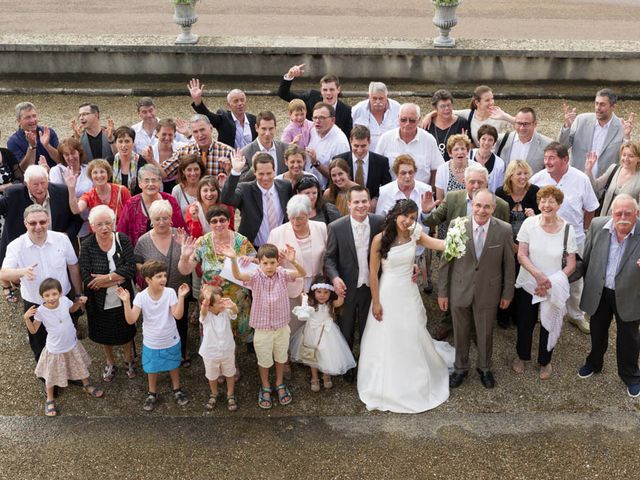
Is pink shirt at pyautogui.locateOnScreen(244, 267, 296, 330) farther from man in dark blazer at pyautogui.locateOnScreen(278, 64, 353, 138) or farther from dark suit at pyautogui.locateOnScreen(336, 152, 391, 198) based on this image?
man in dark blazer at pyautogui.locateOnScreen(278, 64, 353, 138)

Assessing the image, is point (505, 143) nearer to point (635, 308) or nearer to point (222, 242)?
point (635, 308)

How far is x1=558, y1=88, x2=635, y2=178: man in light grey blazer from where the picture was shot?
8.52 m

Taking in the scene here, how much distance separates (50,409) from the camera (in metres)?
6.52

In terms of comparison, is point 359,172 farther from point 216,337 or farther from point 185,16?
point 185,16

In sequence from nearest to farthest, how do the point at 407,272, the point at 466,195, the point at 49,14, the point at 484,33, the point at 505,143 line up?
the point at 407,272, the point at 466,195, the point at 505,143, the point at 484,33, the point at 49,14

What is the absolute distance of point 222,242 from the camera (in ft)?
21.9

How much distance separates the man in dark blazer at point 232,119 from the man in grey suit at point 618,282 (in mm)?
4623

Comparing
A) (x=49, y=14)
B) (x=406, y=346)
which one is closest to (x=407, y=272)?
(x=406, y=346)

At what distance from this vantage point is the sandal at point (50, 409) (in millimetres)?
6496

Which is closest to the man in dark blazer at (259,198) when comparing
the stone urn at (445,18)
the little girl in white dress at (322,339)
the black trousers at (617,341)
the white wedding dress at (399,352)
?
the little girl in white dress at (322,339)

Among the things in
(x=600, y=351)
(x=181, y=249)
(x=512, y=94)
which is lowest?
(x=600, y=351)

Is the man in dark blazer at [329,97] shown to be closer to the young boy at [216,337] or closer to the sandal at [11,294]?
the young boy at [216,337]

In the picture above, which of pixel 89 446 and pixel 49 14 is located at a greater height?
pixel 49 14

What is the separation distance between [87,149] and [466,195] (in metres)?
4.55
